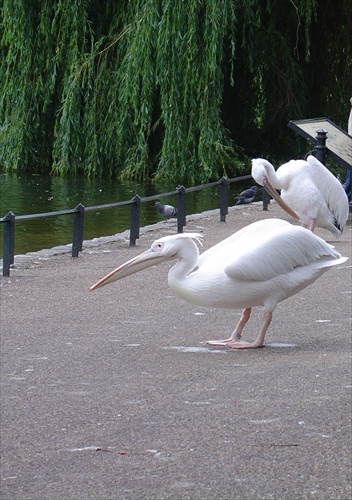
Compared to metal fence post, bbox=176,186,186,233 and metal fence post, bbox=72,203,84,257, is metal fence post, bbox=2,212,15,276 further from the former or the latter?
metal fence post, bbox=176,186,186,233

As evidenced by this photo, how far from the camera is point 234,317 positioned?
8.30m

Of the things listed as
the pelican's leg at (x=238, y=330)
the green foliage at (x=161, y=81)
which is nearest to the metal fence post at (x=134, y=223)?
the green foliage at (x=161, y=81)

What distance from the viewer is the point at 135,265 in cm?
436

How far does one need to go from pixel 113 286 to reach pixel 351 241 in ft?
11.0

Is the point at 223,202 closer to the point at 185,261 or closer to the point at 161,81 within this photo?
the point at 161,81

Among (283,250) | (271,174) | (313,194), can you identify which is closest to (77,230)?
(313,194)

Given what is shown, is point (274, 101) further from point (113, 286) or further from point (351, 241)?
point (113, 286)

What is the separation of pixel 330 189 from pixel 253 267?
5.40 m

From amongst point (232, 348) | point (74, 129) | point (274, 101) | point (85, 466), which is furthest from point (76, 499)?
point (274, 101)

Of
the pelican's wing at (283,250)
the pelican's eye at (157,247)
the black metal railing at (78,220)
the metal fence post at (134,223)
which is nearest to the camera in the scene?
the pelican's eye at (157,247)

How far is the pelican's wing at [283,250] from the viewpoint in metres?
6.00

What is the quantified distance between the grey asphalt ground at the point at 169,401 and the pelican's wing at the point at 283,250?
2.10 ft

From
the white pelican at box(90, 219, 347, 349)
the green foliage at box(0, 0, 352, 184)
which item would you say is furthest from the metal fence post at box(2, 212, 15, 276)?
the green foliage at box(0, 0, 352, 184)

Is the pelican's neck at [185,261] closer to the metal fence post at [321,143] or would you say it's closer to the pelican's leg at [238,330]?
the pelican's leg at [238,330]
